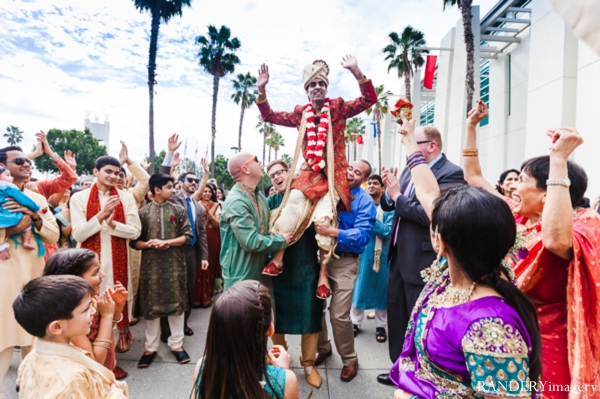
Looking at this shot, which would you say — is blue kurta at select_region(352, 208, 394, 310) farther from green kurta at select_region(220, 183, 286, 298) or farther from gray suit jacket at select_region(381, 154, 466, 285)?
green kurta at select_region(220, 183, 286, 298)

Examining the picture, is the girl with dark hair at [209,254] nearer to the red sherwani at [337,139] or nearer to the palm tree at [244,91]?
the red sherwani at [337,139]

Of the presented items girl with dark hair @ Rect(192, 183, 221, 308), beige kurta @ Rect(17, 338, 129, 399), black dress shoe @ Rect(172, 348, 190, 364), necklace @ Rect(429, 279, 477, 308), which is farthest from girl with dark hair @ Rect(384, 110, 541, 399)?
girl with dark hair @ Rect(192, 183, 221, 308)

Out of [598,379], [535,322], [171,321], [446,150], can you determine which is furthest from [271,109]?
[446,150]

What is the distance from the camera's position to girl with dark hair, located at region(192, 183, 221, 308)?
5.55 meters

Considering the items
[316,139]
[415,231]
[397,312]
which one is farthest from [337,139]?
[397,312]

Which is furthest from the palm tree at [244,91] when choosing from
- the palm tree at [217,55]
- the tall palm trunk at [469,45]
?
the tall palm trunk at [469,45]

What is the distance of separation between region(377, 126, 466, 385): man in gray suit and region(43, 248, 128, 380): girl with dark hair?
221 centimetres

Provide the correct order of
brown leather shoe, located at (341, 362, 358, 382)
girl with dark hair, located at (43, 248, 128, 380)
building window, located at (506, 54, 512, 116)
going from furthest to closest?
building window, located at (506, 54, 512, 116)
brown leather shoe, located at (341, 362, 358, 382)
girl with dark hair, located at (43, 248, 128, 380)

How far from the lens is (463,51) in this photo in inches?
619

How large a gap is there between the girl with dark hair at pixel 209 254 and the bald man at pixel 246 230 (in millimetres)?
2308

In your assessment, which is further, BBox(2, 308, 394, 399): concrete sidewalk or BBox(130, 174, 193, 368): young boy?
BBox(130, 174, 193, 368): young boy

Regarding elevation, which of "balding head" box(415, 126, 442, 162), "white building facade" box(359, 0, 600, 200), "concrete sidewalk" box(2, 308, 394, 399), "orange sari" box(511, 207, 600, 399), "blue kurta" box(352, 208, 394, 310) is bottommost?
"concrete sidewalk" box(2, 308, 394, 399)

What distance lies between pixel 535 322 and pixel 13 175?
4.37 metres

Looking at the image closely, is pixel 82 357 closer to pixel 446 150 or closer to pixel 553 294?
pixel 553 294
